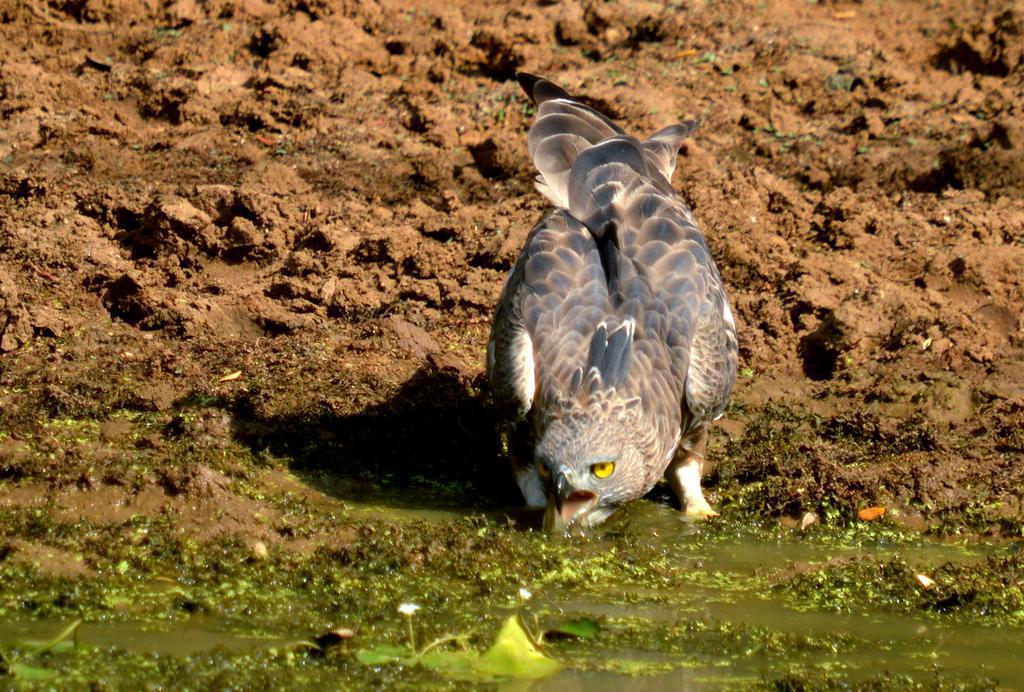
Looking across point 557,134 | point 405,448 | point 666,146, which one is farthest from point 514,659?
point 666,146

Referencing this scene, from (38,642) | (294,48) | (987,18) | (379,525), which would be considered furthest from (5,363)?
(987,18)

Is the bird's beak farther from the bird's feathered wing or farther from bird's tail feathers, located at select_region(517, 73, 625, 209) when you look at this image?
bird's tail feathers, located at select_region(517, 73, 625, 209)

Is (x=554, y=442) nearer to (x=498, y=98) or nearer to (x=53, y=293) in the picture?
(x=53, y=293)

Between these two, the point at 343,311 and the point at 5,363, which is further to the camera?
the point at 343,311

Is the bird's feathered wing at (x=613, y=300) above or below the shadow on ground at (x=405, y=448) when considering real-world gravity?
above

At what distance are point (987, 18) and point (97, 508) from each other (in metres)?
8.93

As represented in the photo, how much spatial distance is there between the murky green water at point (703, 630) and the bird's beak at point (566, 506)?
0.12 m

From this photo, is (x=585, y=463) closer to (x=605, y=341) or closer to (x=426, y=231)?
(x=605, y=341)

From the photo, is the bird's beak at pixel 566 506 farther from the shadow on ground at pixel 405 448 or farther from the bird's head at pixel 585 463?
the shadow on ground at pixel 405 448

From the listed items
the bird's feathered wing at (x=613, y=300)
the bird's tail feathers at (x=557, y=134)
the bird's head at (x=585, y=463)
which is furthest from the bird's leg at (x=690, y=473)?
the bird's tail feathers at (x=557, y=134)

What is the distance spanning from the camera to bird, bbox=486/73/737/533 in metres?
6.64

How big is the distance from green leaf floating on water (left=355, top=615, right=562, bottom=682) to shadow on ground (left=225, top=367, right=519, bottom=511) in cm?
208

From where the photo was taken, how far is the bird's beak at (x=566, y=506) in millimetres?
6500

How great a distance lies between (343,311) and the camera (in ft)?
29.3
